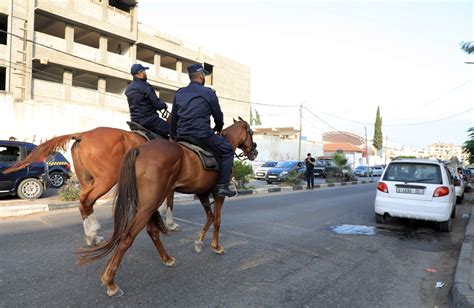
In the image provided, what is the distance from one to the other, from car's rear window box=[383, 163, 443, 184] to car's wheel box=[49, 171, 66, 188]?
12003 mm

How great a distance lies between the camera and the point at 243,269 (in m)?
4.68

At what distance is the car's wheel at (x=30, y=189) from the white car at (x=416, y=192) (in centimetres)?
949

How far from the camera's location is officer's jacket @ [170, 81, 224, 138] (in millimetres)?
4688

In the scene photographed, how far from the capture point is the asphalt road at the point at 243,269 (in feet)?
A: 12.2

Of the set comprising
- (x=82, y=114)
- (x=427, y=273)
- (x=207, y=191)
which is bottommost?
(x=427, y=273)

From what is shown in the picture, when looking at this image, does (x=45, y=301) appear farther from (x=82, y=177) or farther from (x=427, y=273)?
(x=427, y=273)

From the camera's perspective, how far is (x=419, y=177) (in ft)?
26.4

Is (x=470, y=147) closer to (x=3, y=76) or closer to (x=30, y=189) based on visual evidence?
(x=30, y=189)

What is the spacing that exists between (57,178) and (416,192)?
12.7 meters

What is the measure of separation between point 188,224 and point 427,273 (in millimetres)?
4412

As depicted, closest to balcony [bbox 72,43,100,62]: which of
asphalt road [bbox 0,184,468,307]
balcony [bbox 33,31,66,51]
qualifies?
balcony [bbox 33,31,66,51]

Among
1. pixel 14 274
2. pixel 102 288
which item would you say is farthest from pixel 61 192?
pixel 102 288

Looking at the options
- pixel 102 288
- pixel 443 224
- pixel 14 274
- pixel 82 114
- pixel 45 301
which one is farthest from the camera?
pixel 82 114

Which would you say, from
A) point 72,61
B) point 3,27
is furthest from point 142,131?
point 3,27
